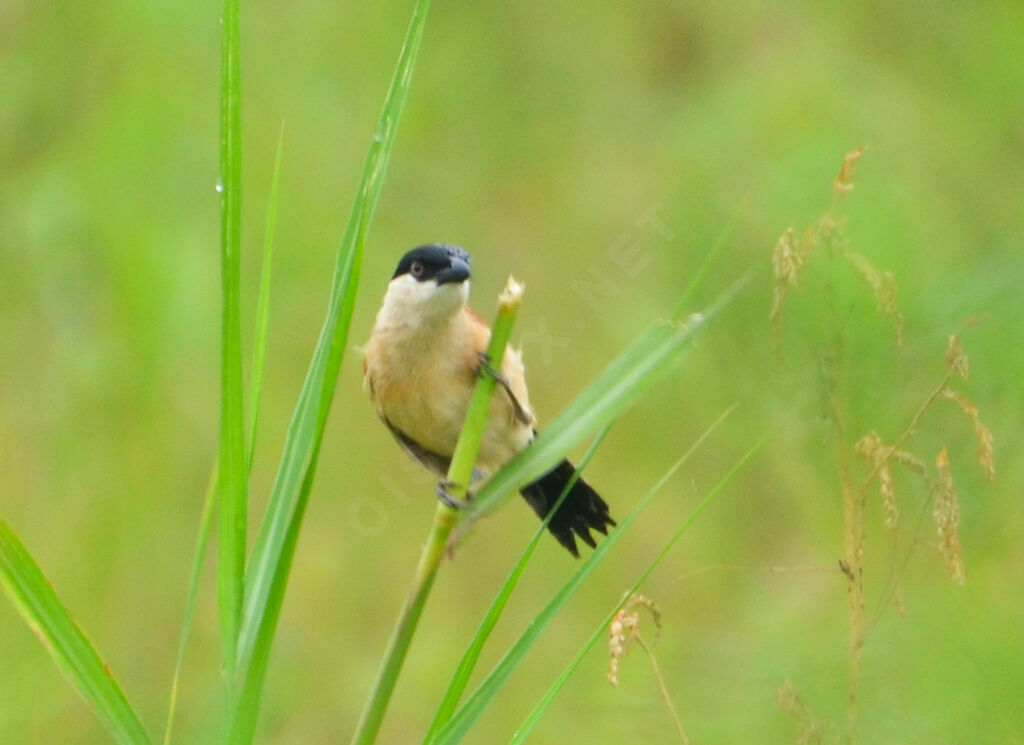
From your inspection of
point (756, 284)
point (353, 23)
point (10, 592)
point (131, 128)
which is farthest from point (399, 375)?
point (353, 23)

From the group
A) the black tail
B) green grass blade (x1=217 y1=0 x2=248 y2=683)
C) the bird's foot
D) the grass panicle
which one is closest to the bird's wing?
the black tail

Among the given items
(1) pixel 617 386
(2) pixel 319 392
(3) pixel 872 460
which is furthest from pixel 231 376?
(3) pixel 872 460

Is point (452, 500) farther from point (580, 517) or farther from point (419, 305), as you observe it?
point (580, 517)

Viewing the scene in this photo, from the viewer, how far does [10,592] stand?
1.24 meters

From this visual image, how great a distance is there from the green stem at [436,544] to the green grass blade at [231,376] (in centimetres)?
14

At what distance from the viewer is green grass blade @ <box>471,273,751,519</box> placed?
1274 millimetres

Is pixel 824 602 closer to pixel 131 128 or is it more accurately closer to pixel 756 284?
pixel 756 284

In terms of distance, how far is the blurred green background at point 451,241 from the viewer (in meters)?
3.17

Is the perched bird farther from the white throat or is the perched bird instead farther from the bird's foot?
the bird's foot

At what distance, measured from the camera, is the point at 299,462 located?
1.27 m

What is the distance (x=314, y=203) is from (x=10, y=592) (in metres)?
2.54

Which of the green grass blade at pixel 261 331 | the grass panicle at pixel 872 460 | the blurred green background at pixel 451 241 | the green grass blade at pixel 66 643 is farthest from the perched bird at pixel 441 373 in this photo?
the green grass blade at pixel 66 643

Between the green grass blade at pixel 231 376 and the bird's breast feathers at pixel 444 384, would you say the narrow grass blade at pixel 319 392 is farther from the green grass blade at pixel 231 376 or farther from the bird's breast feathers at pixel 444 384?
the bird's breast feathers at pixel 444 384

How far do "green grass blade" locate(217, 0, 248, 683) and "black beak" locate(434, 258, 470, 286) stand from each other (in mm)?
946
